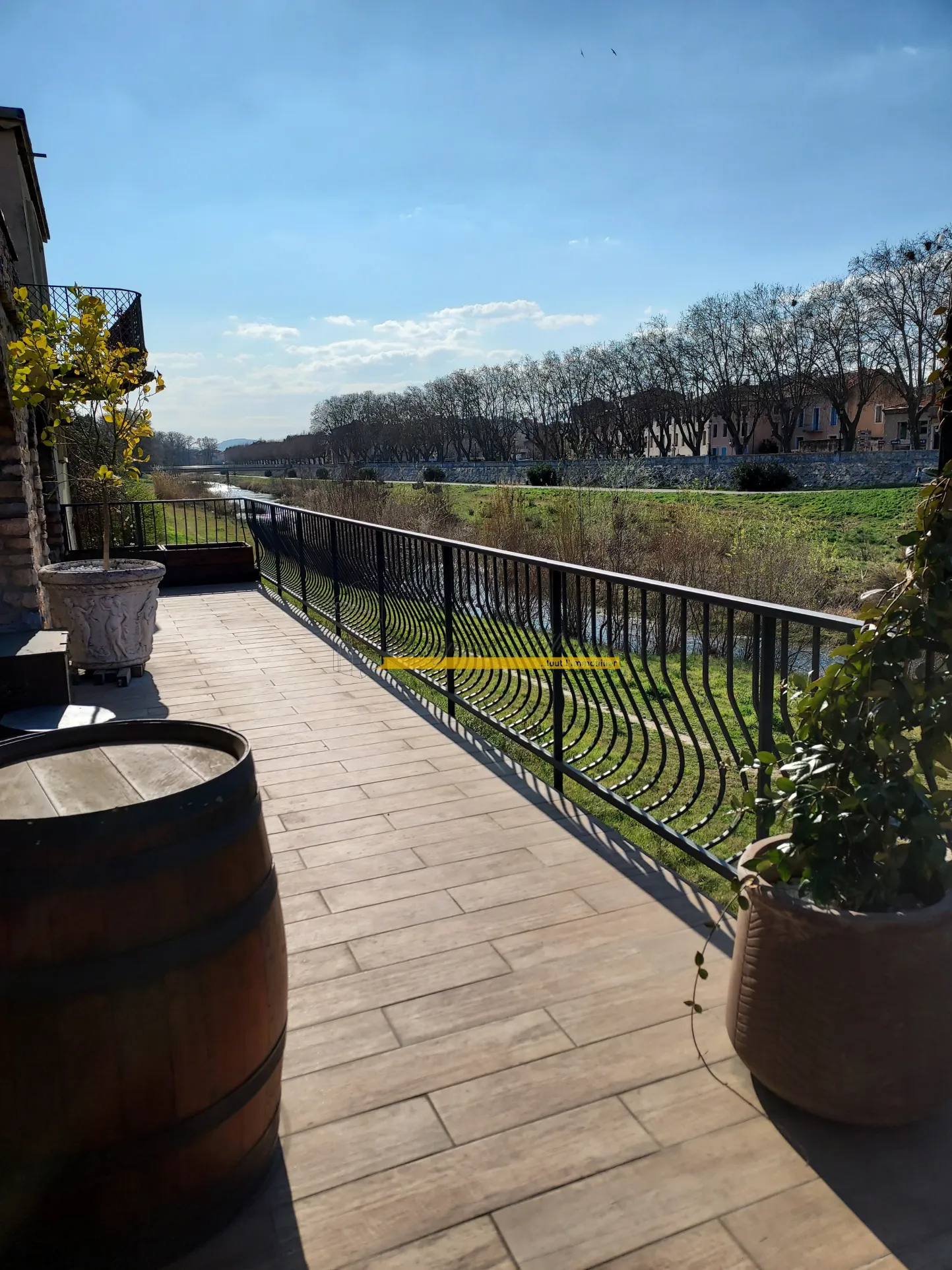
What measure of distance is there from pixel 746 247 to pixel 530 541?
5504 mm

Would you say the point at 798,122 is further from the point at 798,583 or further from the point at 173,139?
the point at 798,583

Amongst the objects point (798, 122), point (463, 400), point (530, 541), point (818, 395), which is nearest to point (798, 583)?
point (530, 541)

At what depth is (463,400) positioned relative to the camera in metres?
69.5

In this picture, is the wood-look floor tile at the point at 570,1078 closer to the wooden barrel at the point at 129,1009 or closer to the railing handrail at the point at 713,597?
the wooden barrel at the point at 129,1009

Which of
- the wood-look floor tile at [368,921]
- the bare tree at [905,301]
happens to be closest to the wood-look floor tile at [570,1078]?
the wood-look floor tile at [368,921]

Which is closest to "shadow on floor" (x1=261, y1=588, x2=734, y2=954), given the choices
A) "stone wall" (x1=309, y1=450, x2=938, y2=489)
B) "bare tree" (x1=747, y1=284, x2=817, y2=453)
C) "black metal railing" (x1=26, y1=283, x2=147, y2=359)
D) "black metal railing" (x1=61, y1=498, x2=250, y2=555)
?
"black metal railing" (x1=61, y1=498, x2=250, y2=555)

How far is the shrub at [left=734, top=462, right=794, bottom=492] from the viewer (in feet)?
97.9

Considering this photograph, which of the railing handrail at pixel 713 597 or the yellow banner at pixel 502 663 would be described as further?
the yellow banner at pixel 502 663

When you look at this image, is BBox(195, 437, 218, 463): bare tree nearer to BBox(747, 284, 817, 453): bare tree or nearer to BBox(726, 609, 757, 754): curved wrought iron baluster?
BBox(747, 284, 817, 453): bare tree

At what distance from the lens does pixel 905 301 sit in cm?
3659

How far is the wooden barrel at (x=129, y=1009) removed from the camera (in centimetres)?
112

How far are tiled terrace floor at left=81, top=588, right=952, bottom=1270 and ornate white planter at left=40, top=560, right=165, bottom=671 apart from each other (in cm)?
274

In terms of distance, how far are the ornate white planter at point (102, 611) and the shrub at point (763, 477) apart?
90.5 ft

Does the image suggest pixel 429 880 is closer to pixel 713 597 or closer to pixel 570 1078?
pixel 570 1078
